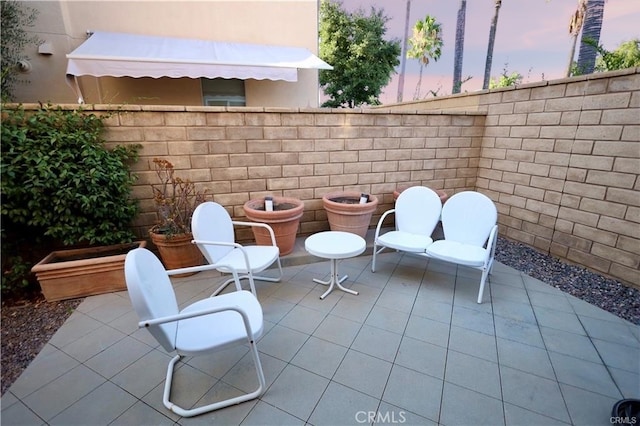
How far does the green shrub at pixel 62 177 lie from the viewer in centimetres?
220

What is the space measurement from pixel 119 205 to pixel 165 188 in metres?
0.48

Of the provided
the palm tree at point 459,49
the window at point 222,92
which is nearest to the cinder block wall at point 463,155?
the window at point 222,92

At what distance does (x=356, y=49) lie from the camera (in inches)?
398

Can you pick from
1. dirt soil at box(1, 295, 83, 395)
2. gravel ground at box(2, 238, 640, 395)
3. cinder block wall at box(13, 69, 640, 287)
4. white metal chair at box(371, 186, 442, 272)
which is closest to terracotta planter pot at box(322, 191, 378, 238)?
white metal chair at box(371, 186, 442, 272)

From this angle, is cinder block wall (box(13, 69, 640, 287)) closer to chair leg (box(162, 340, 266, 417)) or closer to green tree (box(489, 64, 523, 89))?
chair leg (box(162, 340, 266, 417))

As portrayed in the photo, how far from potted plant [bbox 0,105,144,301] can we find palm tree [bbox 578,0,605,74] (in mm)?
9166

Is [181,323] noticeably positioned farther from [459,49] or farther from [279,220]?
[459,49]

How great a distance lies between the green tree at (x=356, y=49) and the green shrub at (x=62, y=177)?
9.74 m

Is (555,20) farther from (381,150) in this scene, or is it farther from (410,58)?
(381,150)

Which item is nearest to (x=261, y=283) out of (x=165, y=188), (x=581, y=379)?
(x=165, y=188)

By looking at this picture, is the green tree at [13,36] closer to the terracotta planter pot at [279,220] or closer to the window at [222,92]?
the window at [222,92]

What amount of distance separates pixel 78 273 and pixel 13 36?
177 inches

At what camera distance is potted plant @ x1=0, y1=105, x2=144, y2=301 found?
2.22 m

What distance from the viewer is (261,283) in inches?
108
